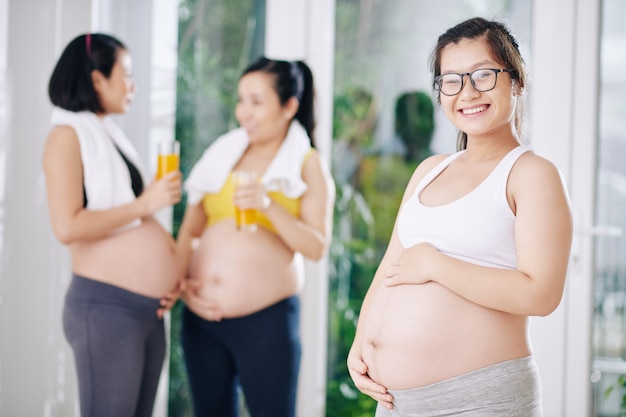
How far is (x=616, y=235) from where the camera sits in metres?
2.60

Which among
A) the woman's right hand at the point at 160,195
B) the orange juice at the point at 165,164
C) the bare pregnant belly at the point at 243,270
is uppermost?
Answer: the orange juice at the point at 165,164

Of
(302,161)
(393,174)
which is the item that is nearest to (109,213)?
(302,161)

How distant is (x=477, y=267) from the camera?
4.36 ft

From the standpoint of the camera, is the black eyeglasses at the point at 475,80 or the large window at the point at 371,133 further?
the large window at the point at 371,133

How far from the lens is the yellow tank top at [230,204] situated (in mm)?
2207

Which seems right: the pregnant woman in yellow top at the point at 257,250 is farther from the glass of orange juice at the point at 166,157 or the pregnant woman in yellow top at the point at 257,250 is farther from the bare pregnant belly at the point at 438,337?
the bare pregnant belly at the point at 438,337

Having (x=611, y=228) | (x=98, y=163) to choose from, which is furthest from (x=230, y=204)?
(x=611, y=228)

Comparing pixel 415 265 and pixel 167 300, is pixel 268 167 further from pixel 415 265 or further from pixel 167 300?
pixel 415 265

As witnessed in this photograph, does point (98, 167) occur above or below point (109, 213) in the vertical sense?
above

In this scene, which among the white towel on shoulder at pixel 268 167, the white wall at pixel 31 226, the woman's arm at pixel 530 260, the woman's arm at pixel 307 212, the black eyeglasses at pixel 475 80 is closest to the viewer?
the woman's arm at pixel 530 260

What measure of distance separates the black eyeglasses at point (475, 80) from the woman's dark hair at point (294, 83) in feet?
2.82

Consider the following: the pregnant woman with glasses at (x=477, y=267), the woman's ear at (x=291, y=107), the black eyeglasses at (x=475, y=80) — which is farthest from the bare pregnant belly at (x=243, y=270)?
the black eyeglasses at (x=475, y=80)

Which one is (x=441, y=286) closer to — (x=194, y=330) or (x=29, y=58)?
(x=194, y=330)

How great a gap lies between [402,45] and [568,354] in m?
1.33
